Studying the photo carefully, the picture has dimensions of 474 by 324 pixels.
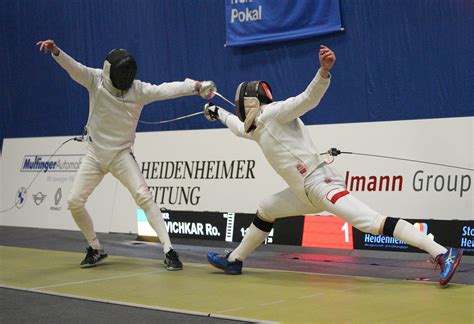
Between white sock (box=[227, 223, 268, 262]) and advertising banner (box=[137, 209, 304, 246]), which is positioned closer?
white sock (box=[227, 223, 268, 262])

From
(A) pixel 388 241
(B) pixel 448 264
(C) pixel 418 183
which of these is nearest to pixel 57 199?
(A) pixel 388 241

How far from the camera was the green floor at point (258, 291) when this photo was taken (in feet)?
12.0

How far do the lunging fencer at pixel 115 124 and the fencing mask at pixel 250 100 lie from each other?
2.22 ft

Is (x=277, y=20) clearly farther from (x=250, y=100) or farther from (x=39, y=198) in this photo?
(x=39, y=198)

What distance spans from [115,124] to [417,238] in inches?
93.0

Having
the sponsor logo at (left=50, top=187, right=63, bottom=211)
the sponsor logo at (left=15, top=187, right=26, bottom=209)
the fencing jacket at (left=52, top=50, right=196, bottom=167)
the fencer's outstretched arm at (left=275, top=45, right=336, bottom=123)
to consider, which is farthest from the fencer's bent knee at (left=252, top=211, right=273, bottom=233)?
the sponsor logo at (left=15, top=187, right=26, bottom=209)

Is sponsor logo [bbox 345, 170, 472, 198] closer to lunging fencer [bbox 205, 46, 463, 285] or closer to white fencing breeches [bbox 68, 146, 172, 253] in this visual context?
lunging fencer [bbox 205, 46, 463, 285]

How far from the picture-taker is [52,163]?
8.83m

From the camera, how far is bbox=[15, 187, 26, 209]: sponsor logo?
9.05m

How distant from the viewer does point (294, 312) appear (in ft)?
12.2

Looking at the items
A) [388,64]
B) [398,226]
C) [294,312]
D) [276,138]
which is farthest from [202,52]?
[294,312]

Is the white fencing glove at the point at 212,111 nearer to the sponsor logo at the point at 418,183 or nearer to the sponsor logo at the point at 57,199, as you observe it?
the sponsor logo at the point at 418,183

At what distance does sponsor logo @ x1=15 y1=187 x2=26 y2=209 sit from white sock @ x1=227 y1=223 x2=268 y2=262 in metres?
4.75

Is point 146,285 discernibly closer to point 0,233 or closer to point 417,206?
point 417,206
